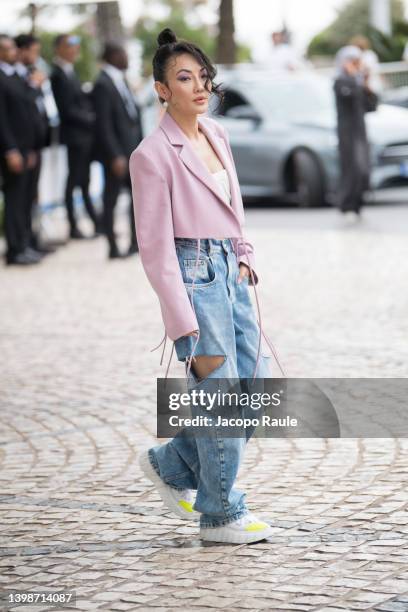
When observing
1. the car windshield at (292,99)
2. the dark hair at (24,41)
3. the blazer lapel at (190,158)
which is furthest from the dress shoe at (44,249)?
the blazer lapel at (190,158)

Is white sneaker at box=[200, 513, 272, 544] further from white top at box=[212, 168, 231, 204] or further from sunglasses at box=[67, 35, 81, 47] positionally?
sunglasses at box=[67, 35, 81, 47]

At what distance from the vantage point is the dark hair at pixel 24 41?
14891mm

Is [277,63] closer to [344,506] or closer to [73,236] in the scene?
[73,236]

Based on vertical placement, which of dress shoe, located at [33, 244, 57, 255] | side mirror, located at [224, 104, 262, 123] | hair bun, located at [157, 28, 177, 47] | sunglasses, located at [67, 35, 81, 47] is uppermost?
hair bun, located at [157, 28, 177, 47]

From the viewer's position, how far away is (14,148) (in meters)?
14.1

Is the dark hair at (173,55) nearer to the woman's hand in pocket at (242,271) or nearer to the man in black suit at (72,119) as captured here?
the woman's hand in pocket at (242,271)

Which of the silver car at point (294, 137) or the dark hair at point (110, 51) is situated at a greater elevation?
the dark hair at point (110, 51)

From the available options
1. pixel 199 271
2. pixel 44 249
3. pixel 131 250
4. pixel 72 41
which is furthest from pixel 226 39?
pixel 199 271

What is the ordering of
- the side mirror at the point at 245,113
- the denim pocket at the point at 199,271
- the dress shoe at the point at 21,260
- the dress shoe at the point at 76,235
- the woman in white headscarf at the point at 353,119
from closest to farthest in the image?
the denim pocket at the point at 199,271, the dress shoe at the point at 21,260, the dress shoe at the point at 76,235, the woman in white headscarf at the point at 353,119, the side mirror at the point at 245,113

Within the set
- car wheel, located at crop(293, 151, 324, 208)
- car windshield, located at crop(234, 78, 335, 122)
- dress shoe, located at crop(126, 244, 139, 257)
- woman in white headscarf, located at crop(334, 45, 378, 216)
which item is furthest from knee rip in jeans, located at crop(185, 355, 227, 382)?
car windshield, located at crop(234, 78, 335, 122)

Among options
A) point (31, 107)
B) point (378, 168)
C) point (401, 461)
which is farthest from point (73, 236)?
point (401, 461)

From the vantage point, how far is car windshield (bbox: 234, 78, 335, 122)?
2041 centimetres

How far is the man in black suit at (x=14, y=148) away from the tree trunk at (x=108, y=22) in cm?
1396

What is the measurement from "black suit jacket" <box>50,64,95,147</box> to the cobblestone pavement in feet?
16.2
